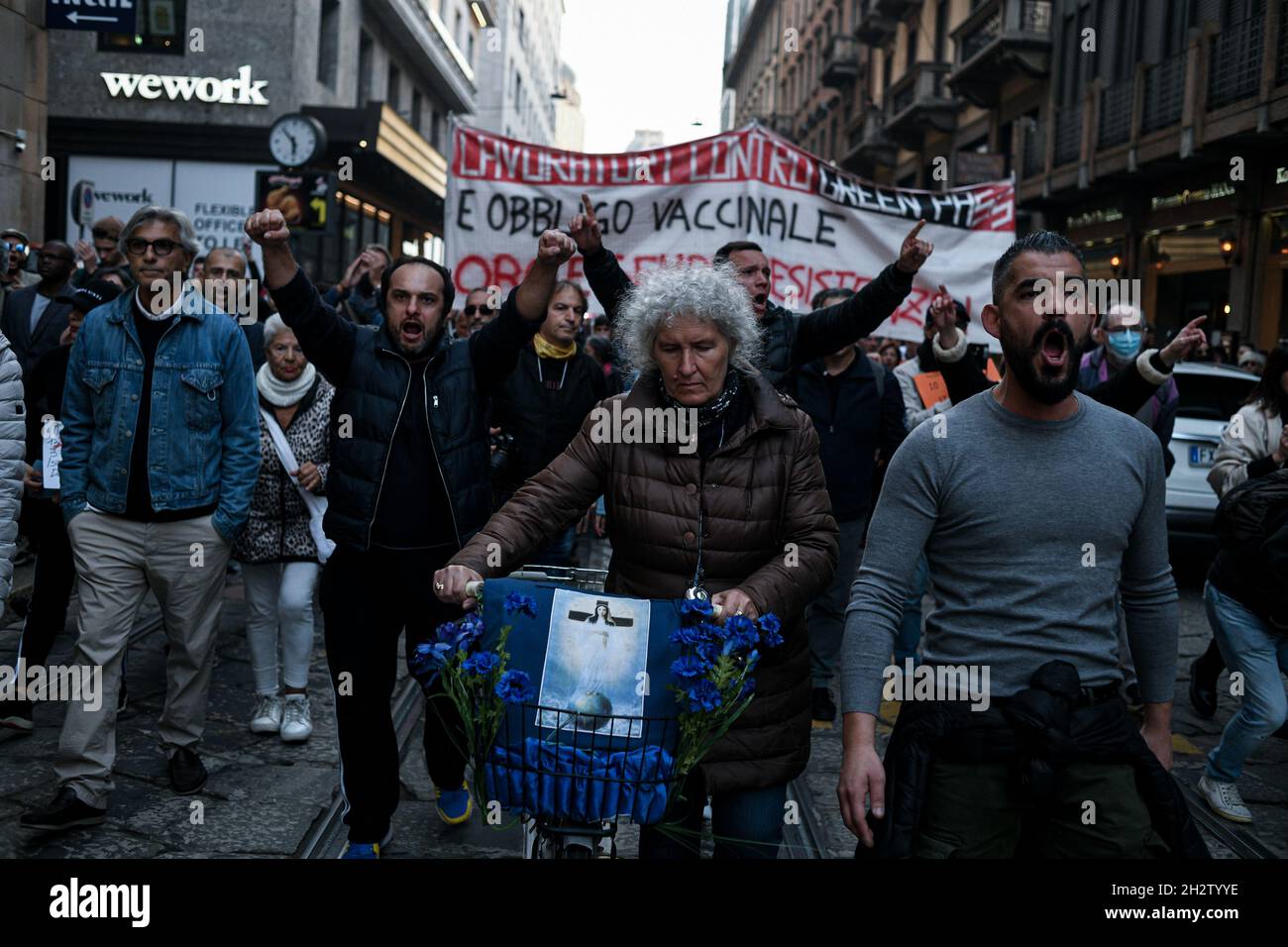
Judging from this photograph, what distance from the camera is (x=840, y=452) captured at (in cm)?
584

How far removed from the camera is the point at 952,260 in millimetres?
8445

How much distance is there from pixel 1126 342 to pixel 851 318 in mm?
2198

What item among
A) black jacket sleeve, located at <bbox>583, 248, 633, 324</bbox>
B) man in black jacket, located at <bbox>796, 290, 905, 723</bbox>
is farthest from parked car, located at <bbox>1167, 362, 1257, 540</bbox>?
black jacket sleeve, located at <bbox>583, 248, 633, 324</bbox>

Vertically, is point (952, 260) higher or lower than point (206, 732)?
higher

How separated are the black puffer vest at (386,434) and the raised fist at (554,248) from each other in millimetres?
672

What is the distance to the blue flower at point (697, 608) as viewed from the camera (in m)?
2.38

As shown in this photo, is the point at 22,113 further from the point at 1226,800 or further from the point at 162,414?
the point at 1226,800

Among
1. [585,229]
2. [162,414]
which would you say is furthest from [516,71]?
[585,229]

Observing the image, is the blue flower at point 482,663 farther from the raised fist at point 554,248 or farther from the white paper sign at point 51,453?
the white paper sign at point 51,453

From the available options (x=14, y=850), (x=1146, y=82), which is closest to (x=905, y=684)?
(x=14, y=850)

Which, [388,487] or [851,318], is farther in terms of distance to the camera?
[851,318]

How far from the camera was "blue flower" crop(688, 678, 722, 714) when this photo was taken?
7.47ft
